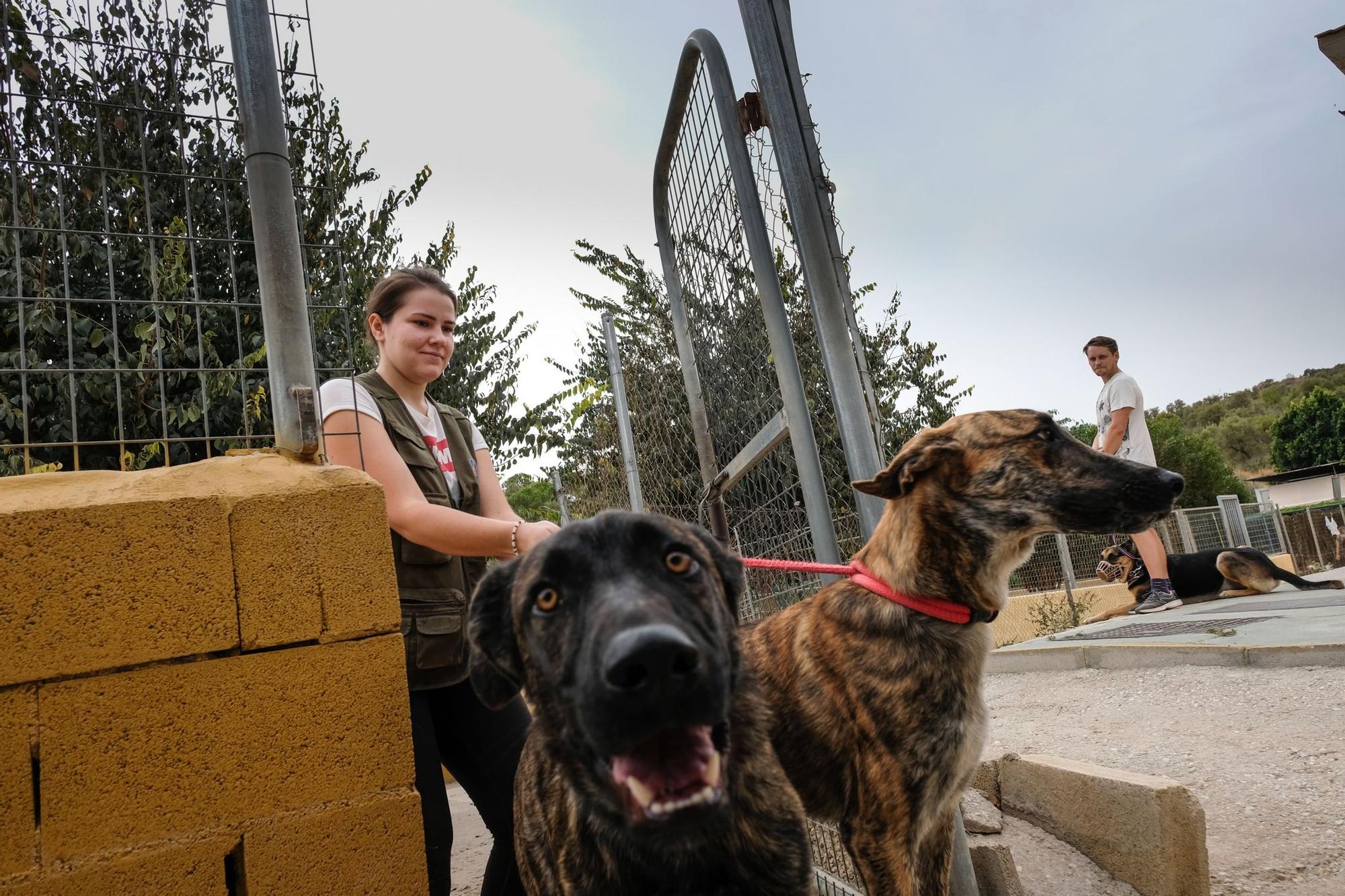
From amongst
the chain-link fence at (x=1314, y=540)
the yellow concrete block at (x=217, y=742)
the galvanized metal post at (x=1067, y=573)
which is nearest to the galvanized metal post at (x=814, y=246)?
the yellow concrete block at (x=217, y=742)

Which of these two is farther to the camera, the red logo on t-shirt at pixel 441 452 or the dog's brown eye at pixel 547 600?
the red logo on t-shirt at pixel 441 452

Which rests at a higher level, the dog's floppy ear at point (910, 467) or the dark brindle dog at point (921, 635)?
the dog's floppy ear at point (910, 467)

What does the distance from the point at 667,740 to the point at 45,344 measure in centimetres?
257

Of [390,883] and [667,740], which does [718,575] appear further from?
[390,883]

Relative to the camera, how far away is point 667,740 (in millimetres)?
1507

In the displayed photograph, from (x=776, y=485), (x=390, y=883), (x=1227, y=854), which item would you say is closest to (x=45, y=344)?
(x=390, y=883)

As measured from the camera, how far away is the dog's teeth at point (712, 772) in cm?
147

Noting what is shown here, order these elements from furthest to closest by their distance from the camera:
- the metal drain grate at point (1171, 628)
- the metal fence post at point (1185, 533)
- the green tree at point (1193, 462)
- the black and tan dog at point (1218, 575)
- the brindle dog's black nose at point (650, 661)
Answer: the green tree at point (1193, 462), the metal fence post at point (1185, 533), the black and tan dog at point (1218, 575), the metal drain grate at point (1171, 628), the brindle dog's black nose at point (650, 661)

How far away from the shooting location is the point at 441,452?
9.14ft

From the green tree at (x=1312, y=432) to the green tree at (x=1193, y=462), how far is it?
22.6 metres

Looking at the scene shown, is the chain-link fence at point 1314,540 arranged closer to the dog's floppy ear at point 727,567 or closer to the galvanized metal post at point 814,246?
the galvanized metal post at point 814,246

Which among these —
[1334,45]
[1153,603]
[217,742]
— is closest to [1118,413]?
[1153,603]

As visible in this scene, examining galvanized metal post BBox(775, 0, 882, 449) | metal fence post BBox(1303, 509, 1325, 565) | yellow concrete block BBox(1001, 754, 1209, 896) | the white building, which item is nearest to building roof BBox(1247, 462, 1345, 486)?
the white building

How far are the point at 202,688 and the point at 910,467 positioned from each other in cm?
216
